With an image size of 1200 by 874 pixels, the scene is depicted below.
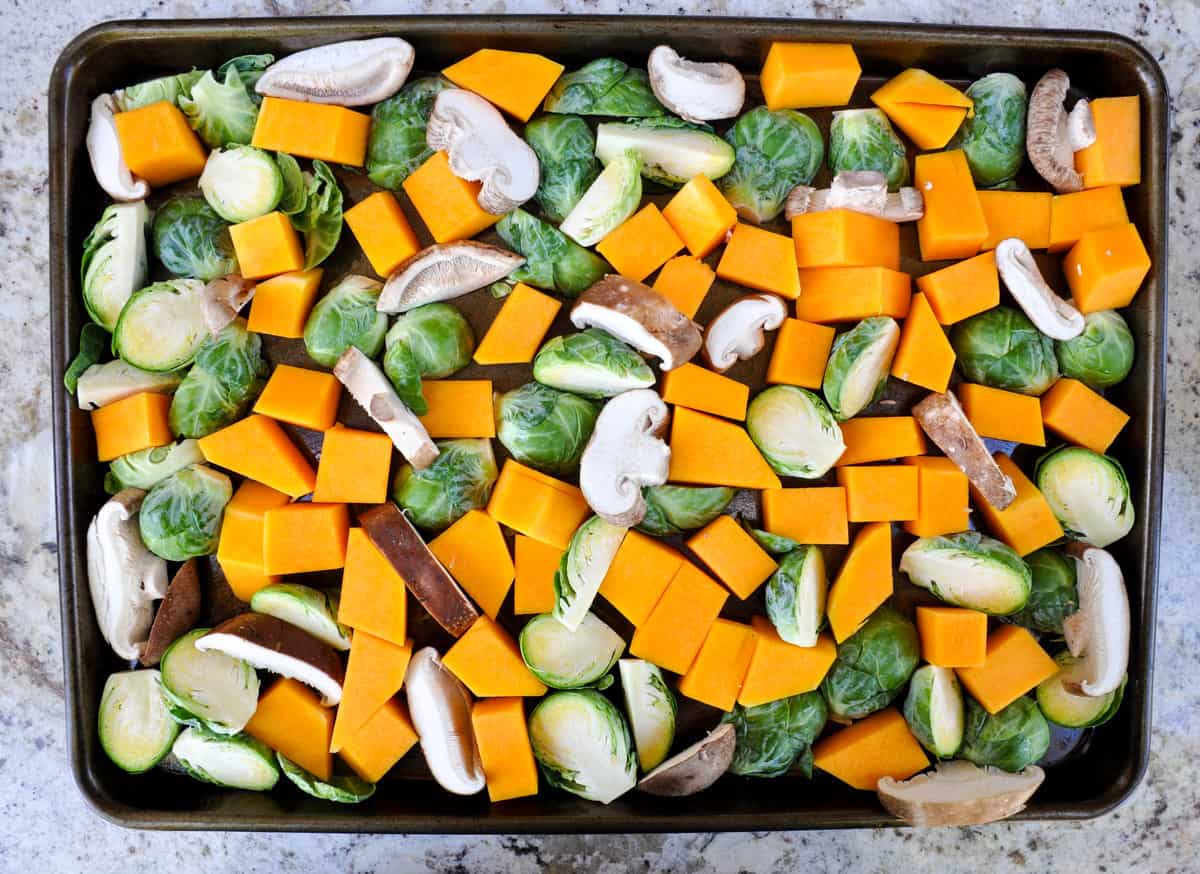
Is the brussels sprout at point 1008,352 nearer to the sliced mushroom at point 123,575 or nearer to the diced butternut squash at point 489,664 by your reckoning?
the diced butternut squash at point 489,664

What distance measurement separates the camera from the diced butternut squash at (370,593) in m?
2.58

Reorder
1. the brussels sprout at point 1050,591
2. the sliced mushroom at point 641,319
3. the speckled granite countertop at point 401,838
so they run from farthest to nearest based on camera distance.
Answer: the speckled granite countertop at point 401,838 → the brussels sprout at point 1050,591 → the sliced mushroom at point 641,319

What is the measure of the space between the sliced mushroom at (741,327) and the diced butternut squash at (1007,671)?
1.13 m

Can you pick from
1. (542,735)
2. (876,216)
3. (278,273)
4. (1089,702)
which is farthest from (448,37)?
(1089,702)

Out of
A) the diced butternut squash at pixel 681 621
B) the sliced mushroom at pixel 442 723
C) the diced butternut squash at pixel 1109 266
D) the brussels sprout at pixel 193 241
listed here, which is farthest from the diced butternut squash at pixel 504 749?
the diced butternut squash at pixel 1109 266

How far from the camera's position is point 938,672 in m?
2.66

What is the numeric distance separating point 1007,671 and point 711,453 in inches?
42.6

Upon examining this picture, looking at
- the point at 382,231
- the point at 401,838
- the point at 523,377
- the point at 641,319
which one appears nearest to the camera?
the point at 641,319

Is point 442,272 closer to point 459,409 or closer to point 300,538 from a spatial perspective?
point 459,409

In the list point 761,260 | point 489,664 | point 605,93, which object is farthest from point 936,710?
point 605,93

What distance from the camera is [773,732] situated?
8.68 feet

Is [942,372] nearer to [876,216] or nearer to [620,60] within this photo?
[876,216]

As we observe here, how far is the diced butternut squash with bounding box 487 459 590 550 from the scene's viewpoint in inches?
101

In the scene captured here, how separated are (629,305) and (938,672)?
1392 millimetres
